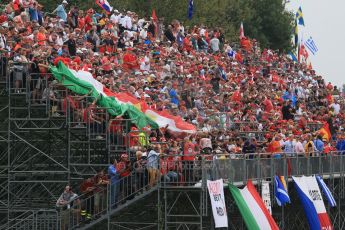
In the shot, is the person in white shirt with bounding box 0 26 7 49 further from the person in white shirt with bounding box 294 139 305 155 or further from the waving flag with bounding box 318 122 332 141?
the waving flag with bounding box 318 122 332 141

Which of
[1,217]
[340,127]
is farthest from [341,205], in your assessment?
[1,217]

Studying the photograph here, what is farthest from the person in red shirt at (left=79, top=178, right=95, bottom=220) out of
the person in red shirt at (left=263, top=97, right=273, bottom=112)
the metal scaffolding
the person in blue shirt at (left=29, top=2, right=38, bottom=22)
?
the person in red shirt at (left=263, top=97, right=273, bottom=112)

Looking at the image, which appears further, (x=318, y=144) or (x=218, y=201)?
(x=318, y=144)

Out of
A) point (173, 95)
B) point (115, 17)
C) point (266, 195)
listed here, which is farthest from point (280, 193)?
point (115, 17)

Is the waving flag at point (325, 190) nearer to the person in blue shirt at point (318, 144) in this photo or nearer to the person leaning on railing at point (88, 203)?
the person in blue shirt at point (318, 144)

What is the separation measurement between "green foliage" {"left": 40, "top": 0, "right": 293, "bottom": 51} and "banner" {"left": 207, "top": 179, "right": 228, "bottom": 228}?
33170 millimetres

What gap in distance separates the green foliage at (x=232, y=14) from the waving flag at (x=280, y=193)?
96.8ft

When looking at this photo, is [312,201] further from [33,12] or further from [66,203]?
[33,12]

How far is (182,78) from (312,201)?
24.9 ft

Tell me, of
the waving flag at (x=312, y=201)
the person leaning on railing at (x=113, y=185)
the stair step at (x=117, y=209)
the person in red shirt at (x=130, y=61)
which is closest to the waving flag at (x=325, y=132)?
the waving flag at (x=312, y=201)

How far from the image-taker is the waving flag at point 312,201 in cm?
4091

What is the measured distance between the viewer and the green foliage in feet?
262

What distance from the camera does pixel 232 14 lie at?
9488 centimetres

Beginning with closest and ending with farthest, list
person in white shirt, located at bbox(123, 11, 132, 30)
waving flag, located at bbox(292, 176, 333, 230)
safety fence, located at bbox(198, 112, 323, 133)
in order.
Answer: waving flag, located at bbox(292, 176, 333, 230) → safety fence, located at bbox(198, 112, 323, 133) → person in white shirt, located at bbox(123, 11, 132, 30)
